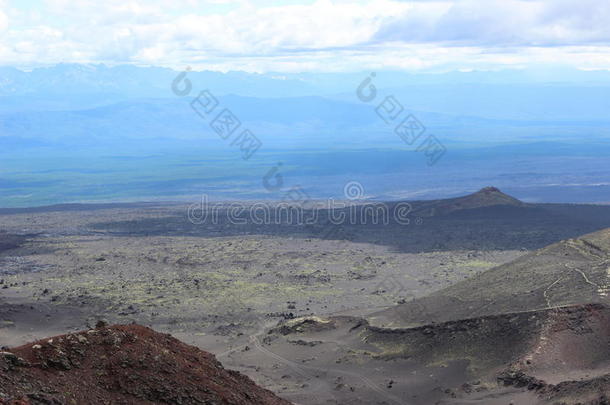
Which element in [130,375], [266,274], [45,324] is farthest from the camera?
[266,274]

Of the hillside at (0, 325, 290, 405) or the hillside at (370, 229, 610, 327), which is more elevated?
the hillside at (370, 229, 610, 327)

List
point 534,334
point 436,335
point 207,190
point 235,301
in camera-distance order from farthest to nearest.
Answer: point 207,190
point 235,301
point 436,335
point 534,334

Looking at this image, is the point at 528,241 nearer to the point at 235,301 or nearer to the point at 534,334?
the point at 235,301

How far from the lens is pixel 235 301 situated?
1884 inches

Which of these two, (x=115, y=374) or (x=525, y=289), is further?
(x=525, y=289)

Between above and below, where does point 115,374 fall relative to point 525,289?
below

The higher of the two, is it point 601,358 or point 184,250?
point 184,250

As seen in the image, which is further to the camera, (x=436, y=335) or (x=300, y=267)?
(x=300, y=267)

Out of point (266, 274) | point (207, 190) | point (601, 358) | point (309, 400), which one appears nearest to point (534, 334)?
point (601, 358)

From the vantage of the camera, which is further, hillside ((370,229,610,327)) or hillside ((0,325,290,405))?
→ hillside ((370,229,610,327))

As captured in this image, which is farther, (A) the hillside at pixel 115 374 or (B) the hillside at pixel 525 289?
(B) the hillside at pixel 525 289

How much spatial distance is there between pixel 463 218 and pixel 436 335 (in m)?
49.6

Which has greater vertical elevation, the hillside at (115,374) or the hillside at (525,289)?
the hillside at (525,289)

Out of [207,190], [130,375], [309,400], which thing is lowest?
[309,400]
